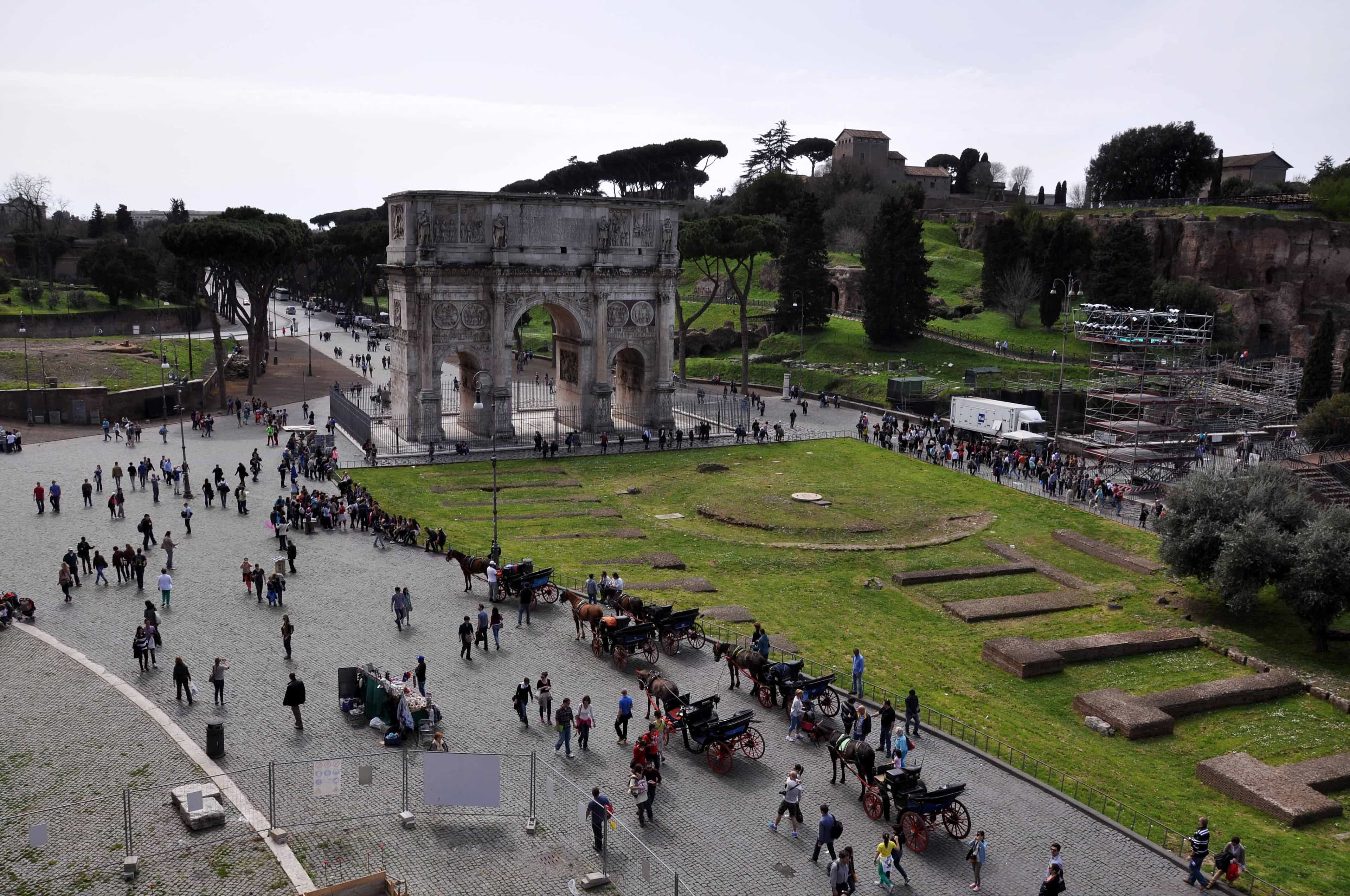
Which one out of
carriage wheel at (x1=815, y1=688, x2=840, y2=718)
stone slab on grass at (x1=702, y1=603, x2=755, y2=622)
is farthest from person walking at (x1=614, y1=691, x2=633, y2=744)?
stone slab on grass at (x1=702, y1=603, x2=755, y2=622)

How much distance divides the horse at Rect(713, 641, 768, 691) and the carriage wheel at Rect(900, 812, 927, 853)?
5.12 m

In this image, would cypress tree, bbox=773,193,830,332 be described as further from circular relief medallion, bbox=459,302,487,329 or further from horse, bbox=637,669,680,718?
horse, bbox=637,669,680,718

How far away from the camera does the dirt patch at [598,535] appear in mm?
34969

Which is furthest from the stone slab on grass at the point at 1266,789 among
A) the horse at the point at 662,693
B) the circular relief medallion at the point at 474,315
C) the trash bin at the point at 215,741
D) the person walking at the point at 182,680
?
the circular relief medallion at the point at 474,315

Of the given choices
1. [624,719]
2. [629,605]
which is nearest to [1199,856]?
[624,719]

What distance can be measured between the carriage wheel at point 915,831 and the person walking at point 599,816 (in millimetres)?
4657

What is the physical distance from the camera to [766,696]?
2150 cm

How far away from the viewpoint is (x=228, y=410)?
56875mm

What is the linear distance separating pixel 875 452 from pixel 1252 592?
Result: 2304cm

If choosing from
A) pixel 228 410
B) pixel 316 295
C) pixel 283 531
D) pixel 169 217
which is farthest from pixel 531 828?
pixel 169 217

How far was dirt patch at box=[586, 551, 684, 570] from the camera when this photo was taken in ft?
106

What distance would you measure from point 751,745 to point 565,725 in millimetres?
3357

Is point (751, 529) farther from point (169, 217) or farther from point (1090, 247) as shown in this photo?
point (169, 217)

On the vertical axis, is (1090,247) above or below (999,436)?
above
